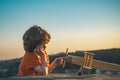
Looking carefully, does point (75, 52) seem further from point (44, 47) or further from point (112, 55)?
point (44, 47)

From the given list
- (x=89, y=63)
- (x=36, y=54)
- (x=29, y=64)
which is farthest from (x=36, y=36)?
(x=89, y=63)

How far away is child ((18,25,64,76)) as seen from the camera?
6.51 metres

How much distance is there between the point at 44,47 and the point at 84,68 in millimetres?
1492

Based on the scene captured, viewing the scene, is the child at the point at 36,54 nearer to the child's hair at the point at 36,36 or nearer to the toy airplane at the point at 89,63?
the child's hair at the point at 36,36

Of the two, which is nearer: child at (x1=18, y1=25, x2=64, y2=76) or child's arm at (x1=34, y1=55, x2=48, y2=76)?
child's arm at (x1=34, y1=55, x2=48, y2=76)

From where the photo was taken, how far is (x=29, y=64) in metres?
6.57

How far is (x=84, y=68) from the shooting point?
5633 millimetres

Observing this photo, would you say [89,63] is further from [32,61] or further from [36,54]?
[36,54]

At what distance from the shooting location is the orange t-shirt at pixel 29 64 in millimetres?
6484

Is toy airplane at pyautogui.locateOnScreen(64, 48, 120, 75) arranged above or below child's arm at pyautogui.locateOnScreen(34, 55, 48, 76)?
above

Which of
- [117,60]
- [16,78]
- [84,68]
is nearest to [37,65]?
[84,68]

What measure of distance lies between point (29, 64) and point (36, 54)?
0.38 m

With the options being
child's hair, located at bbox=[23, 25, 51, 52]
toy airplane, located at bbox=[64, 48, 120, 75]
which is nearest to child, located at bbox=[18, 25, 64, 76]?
child's hair, located at bbox=[23, 25, 51, 52]

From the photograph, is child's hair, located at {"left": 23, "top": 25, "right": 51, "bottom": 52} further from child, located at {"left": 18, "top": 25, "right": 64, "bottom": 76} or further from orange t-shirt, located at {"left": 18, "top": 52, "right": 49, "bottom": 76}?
orange t-shirt, located at {"left": 18, "top": 52, "right": 49, "bottom": 76}
